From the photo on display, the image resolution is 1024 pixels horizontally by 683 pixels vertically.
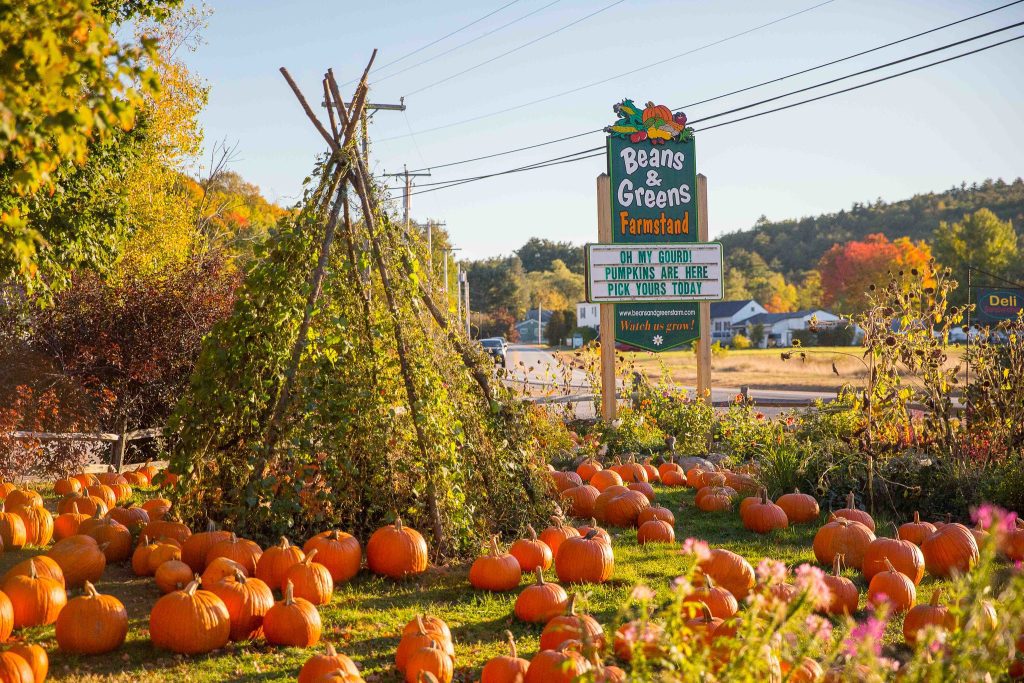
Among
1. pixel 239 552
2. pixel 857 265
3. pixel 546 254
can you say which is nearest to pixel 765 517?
pixel 239 552

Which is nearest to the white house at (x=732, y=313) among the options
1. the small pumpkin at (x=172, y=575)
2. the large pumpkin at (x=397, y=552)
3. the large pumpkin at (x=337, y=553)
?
the large pumpkin at (x=397, y=552)

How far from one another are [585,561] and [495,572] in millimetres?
589

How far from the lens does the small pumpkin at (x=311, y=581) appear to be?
4934mm

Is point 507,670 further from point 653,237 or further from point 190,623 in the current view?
point 653,237

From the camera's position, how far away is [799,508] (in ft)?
24.1

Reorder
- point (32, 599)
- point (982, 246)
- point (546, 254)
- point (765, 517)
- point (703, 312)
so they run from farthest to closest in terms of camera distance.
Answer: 1. point (546, 254)
2. point (982, 246)
3. point (703, 312)
4. point (765, 517)
5. point (32, 599)

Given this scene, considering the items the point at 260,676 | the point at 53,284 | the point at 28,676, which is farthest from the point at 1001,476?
the point at 53,284

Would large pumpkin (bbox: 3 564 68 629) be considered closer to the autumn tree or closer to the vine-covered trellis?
the vine-covered trellis

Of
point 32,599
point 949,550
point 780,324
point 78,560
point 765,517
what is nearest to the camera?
point 32,599

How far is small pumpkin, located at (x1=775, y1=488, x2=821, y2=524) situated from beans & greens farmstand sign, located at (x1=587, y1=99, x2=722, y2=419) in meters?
4.69

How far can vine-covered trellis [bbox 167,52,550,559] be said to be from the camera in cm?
590

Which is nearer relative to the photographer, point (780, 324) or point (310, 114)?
point (310, 114)

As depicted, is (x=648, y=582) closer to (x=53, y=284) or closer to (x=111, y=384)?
(x=53, y=284)

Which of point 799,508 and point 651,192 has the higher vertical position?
point 651,192
